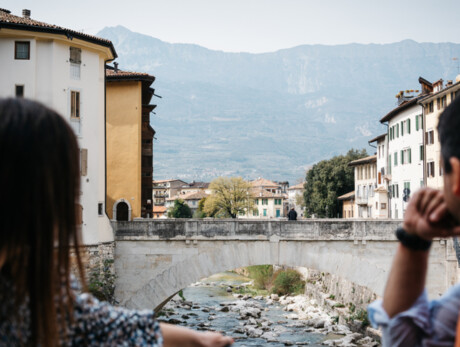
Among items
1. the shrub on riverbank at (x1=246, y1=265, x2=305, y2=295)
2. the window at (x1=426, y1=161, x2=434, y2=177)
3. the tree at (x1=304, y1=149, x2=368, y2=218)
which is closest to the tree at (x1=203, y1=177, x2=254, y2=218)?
the tree at (x1=304, y1=149, x2=368, y2=218)

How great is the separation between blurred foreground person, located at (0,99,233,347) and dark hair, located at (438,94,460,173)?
92cm

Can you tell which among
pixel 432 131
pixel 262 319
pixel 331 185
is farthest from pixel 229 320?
pixel 331 185

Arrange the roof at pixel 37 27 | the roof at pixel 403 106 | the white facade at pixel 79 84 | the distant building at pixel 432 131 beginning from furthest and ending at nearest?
the roof at pixel 403 106 → the distant building at pixel 432 131 → the white facade at pixel 79 84 → the roof at pixel 37 27

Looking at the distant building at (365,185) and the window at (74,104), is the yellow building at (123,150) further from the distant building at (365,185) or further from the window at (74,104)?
the distant building at (365,185)

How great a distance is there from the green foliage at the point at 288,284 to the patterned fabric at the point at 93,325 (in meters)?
39.9

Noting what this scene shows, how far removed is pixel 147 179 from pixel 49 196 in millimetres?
27734

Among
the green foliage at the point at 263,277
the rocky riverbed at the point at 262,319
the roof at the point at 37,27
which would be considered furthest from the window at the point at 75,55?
the green foliage at the point at 263,277

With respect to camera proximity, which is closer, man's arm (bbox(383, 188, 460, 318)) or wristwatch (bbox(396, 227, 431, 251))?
man's arm (bbox(383, 188, 460, 318))

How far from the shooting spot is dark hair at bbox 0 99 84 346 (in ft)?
4.79

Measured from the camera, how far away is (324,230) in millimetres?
20484

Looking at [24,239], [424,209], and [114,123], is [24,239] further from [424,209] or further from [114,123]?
[114,123]

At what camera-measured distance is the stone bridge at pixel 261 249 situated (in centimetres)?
2047

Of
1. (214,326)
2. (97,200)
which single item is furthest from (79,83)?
(214,326)

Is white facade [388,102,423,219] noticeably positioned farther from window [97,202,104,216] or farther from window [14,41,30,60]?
window [14,41,30,60]
